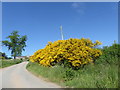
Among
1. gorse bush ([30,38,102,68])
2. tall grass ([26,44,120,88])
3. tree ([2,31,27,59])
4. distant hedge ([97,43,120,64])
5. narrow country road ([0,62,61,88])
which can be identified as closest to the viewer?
tall grass ([26,44,120,88])

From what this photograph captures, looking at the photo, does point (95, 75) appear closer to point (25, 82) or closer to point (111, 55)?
point (111, 55)

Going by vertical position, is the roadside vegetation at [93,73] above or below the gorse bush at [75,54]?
below

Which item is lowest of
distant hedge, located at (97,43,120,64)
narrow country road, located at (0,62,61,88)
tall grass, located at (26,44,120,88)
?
narrow country road, located at (0,62,61,88)

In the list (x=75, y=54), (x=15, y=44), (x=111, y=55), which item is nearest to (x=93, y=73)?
(x=75, y=54)

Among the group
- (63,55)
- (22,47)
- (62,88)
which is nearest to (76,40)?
(63,55)

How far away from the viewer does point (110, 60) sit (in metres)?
8.74

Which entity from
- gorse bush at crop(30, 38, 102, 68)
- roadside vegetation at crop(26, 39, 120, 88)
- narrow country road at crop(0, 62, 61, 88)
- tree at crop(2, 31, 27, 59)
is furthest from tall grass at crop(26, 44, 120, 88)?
tree at crop(2, 31, 27, 59)

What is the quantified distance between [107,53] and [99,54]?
0.64 metres

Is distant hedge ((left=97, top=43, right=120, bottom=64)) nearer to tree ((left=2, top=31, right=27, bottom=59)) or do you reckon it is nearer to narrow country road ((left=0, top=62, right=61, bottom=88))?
narrow country road ((left=0, top=62, right=61, bottom=88))

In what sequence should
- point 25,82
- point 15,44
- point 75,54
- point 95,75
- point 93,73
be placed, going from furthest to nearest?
point 15,44 < point 75,54 < point 25,82 < point 93,73 < point 95,75

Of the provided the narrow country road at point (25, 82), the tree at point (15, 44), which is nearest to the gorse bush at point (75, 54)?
the narrow country road at point (25, 82)

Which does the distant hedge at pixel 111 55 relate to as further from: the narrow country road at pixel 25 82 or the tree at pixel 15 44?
the tree at pixel 15 44

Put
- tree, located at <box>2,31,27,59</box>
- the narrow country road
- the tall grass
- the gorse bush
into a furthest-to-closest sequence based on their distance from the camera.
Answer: tree, located at <box>2,31,27,59</box>
the gorse bush
the narrow country road
the tall grass

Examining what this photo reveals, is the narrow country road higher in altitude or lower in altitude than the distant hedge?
lower
